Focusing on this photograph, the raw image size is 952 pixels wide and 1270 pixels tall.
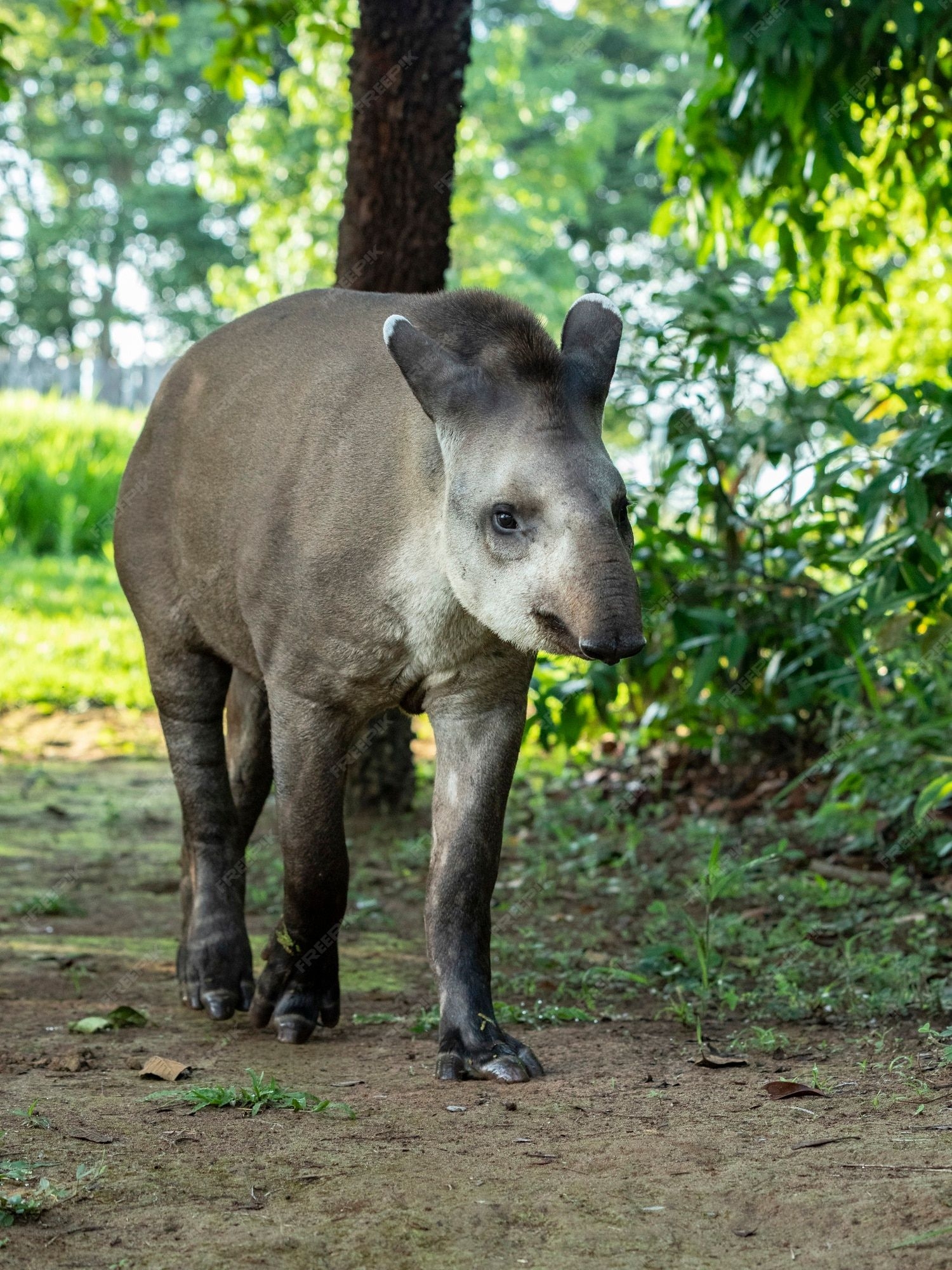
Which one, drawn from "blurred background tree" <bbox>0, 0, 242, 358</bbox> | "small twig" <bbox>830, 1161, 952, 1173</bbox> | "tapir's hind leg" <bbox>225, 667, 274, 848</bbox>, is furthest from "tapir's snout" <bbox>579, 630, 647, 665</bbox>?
"blurred background tree" <bbox>0, 0, 242, 358</bbox>

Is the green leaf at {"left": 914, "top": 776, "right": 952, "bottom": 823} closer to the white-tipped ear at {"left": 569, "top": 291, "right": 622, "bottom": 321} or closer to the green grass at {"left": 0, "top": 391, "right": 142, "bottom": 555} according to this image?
the white-tipped ear at {"left": 569, "top": 291, "right": 622, "bottom": 321}

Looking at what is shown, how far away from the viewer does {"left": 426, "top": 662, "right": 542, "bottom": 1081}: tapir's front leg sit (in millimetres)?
4133

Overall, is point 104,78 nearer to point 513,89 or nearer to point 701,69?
point 513,89

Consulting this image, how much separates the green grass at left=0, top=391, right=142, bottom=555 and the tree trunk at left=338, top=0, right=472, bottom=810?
905cm

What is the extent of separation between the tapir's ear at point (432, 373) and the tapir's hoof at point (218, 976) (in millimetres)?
1981

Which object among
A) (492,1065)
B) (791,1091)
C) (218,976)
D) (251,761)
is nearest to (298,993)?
(218,976)

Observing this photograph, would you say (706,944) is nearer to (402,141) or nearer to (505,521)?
(505,521)

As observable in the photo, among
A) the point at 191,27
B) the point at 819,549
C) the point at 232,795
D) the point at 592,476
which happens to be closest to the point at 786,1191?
the point at 592,476

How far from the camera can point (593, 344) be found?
400cm

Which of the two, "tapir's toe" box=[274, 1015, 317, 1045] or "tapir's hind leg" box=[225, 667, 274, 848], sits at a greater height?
"tapir's hind leg" box=[225, 667, 274, 848]

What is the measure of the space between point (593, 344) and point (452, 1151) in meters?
2.05

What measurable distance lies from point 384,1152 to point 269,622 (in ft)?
5.36

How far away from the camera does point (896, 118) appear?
7.05m

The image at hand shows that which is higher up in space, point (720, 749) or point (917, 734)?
point (917, 734)
